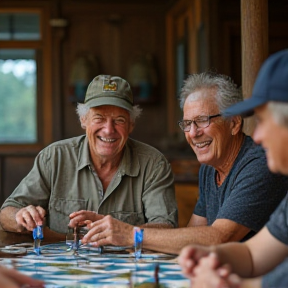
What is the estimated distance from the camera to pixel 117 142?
146 inches

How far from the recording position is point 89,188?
3766 mm

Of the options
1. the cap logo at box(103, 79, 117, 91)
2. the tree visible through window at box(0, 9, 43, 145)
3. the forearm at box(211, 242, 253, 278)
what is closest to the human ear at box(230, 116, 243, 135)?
the cap logo at box(103, 79, 117, 91)

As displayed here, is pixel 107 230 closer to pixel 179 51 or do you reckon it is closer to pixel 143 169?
pixel 143 169

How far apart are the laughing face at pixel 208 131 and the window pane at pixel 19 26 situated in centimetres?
621

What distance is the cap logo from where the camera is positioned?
12.2ft

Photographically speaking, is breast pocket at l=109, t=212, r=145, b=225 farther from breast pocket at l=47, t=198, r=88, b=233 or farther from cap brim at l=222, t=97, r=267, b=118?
cap brim at l=222, t=97, r=267, b=118

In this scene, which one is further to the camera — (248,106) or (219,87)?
(219,87)

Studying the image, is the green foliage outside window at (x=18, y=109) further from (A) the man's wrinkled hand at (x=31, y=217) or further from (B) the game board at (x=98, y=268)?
(B) the game board at (x=98, y=268)

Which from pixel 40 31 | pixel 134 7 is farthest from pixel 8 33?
pixel 134 7

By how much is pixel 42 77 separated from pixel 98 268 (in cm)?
694

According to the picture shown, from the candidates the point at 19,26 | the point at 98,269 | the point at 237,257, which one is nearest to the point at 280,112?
the point at 237,257

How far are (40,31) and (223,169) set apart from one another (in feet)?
20.8

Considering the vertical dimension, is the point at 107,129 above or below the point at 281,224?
above

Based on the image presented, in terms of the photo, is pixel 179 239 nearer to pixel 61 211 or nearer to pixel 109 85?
pixel 61 211
